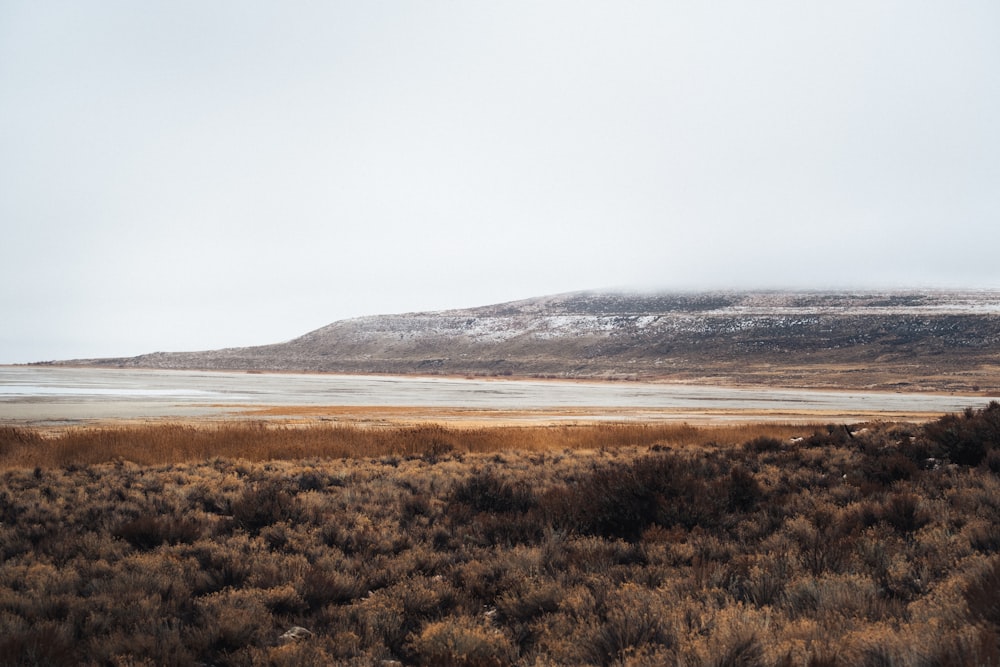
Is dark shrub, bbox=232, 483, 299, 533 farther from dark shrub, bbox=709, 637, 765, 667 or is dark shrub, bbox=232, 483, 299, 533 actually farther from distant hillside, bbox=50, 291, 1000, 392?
distant hillside, bbox=50, 291, 1000, 392

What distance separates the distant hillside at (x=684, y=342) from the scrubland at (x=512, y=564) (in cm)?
7542

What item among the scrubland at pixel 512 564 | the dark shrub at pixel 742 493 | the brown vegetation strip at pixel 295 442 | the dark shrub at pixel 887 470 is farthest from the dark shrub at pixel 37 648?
the brown vegetation strip at pixel 295 442

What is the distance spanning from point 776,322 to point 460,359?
5813cm

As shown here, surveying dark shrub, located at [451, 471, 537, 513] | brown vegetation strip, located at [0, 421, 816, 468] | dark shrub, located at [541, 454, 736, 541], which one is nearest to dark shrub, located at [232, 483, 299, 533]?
dark shrub, located at [451, 471, 537, 513]

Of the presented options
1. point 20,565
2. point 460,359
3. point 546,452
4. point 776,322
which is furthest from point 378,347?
point 20,565

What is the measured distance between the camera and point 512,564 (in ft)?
21.7

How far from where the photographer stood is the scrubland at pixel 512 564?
454 cm

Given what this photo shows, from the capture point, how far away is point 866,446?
49.1 feet

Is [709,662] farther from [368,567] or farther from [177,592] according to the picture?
[177,592]

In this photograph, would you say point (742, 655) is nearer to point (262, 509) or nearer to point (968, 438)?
point (262, 509)

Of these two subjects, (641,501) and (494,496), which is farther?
(494,496)

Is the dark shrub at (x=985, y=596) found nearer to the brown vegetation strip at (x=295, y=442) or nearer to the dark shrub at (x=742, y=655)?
the dark shrub at (x=742, y=655)

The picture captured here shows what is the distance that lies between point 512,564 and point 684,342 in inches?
4538

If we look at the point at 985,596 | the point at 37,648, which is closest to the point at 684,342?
the point at 985,596
